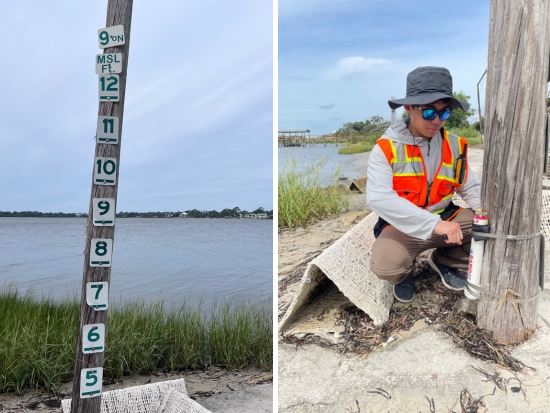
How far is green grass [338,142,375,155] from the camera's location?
34.3 feet

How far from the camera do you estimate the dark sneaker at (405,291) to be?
3197 millimetres

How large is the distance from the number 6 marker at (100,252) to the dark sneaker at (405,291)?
1648mm

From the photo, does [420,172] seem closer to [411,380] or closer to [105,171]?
[411,380]

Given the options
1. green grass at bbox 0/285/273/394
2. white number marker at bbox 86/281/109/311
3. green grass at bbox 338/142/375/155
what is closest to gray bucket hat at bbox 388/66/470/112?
white number marker at bbox 86/281/109/311

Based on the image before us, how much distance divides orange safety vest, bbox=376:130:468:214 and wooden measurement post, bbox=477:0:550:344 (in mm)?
291

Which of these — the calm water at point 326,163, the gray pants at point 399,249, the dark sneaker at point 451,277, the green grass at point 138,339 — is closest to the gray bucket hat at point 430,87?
the gray pants at point 399,249

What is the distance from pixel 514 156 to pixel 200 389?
9.01 ft

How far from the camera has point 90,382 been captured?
2.90 meters

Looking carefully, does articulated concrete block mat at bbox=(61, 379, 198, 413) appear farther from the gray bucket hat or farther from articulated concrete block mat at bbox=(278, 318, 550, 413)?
the gray bucket hat

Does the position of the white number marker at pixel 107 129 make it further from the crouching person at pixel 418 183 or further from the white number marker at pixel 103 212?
the crouching person at pixel 418 183

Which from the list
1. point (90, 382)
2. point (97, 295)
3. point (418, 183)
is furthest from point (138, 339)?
point (418, 183)

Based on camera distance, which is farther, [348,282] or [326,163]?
[326,163]

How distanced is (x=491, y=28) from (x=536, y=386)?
1696mm

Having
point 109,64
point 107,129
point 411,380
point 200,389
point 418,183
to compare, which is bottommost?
point 200,389
